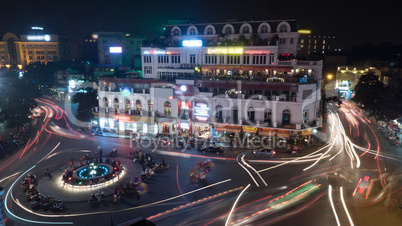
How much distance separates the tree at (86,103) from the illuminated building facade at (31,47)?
66.0 metres

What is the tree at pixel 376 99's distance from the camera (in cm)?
4434

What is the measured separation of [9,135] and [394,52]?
107547mm

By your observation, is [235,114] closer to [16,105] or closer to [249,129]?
[249,129]

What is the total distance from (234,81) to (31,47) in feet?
333

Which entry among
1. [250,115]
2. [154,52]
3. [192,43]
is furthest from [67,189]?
[192,43]

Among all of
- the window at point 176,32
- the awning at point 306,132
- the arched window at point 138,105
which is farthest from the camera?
the window at point 176,32

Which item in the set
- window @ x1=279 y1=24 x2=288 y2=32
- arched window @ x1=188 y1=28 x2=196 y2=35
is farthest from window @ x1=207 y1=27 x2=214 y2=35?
window @ x1=279 y1=24 x2=288 y2=32

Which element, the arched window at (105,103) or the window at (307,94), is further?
the arched window at (105,103)

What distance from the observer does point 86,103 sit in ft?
170

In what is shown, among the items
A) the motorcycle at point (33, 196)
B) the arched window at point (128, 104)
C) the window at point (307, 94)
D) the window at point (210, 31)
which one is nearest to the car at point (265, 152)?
the window at point (307, 94)

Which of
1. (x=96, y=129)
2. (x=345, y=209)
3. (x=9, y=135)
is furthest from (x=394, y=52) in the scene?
(x=9, y=135)

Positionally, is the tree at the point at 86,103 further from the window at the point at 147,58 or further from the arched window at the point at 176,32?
the arched window at the point at 176,32

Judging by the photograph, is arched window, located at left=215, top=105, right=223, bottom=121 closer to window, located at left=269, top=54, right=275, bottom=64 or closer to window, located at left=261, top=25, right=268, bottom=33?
window, located at left=269, top=54, right=275, bottom=64

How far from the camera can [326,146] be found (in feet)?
126
